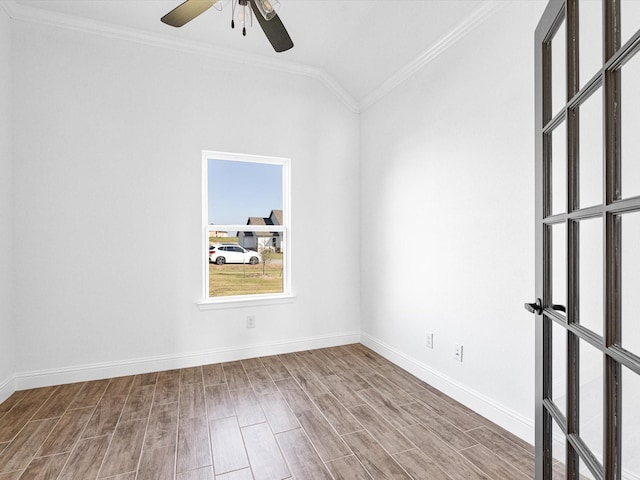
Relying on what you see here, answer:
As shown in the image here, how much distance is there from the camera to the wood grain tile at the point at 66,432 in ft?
6.57

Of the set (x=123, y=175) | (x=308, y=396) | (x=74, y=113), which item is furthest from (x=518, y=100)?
(x=74, y=113)

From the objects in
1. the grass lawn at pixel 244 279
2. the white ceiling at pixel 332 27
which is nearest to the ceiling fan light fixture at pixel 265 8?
the white ceiling at pixel 332 27

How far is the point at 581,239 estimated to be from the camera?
996 millimetres

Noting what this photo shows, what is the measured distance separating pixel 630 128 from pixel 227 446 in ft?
7.37

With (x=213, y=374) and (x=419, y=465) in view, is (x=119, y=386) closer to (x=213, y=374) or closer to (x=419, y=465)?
(x=213, y=374)

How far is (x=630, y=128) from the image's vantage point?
0.75 m

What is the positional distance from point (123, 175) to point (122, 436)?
204 cm

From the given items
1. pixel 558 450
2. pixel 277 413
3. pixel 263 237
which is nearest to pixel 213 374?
pixel 277 413

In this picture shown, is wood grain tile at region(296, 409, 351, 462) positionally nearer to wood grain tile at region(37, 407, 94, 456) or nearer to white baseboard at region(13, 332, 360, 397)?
white baseboard at region(13, 332, 360, 397)

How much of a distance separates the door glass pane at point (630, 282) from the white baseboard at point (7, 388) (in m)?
3.59

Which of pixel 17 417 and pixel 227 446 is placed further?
pixel 17 417

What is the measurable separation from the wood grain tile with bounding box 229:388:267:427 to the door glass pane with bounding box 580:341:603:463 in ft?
6.11

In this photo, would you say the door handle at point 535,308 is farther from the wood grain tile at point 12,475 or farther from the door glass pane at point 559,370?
the wood grain tile at point 12,475

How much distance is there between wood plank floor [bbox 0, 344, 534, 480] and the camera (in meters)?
1.82
